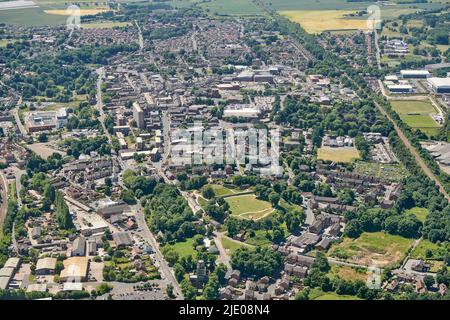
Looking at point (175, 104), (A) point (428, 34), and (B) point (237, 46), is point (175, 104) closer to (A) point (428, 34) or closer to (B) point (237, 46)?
(B) point (237, 46)

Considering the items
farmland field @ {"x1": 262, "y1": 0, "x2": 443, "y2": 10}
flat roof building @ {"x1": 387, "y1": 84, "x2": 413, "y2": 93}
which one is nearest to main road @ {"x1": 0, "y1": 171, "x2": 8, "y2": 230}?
flat roof building @ {"x1": 387, "y1": 84, "x2": 413, "y2": 93}

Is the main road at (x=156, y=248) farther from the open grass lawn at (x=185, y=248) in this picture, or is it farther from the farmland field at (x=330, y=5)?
the farmland field at (x=330, y=5)

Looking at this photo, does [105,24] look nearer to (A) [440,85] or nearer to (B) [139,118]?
(B) [139,118]

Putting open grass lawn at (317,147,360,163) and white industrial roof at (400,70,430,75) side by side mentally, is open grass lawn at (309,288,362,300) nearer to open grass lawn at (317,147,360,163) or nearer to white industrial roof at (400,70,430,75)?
open grass lawn at (317,147,360,163)

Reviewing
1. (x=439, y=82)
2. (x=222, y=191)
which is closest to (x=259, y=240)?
(x=222, y=191)

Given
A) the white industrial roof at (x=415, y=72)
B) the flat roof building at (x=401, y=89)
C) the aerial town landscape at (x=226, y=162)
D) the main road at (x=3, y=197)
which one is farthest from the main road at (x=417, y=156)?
the main road at (x=3, y=197)
